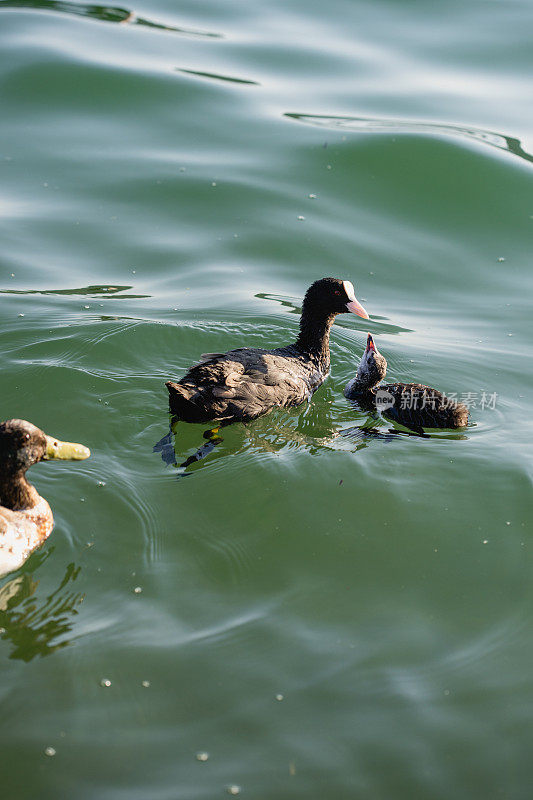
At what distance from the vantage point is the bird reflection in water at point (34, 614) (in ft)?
15.0

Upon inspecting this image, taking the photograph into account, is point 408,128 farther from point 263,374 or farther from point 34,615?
point 34,615

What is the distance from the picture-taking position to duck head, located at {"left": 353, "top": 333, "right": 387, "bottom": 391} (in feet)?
22.9

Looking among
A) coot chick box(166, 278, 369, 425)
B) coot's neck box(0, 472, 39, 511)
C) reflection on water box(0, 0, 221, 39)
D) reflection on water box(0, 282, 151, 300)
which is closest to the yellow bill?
coot's neck box(0, 472, 39, 511)

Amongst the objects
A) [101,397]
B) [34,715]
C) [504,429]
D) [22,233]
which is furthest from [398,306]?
[34,715]

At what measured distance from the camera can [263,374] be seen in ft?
21.8

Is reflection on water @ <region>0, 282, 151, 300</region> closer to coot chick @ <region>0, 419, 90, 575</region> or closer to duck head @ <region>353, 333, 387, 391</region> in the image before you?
duck head @ <region>353, 333, 387, 391</region>

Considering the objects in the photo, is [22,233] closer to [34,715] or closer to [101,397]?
[101,397]

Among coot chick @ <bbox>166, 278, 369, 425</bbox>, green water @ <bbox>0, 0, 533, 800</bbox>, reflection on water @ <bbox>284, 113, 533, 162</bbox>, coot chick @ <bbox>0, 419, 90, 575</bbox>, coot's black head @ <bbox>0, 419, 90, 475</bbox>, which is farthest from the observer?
reflection on water @ <bbox>284, 113, 533, 162</bbox>

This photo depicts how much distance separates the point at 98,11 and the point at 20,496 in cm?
1222

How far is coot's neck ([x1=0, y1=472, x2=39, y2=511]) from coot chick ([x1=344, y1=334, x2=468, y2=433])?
2.99 meters

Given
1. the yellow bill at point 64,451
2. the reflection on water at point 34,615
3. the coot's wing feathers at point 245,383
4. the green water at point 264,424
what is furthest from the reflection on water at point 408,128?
the reflection on water at point 34,615

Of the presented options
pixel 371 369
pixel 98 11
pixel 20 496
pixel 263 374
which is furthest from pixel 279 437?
pixel 98 11

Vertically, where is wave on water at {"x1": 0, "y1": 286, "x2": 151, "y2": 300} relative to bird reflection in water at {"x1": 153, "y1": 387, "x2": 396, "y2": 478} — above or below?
above

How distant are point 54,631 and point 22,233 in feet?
20.3
